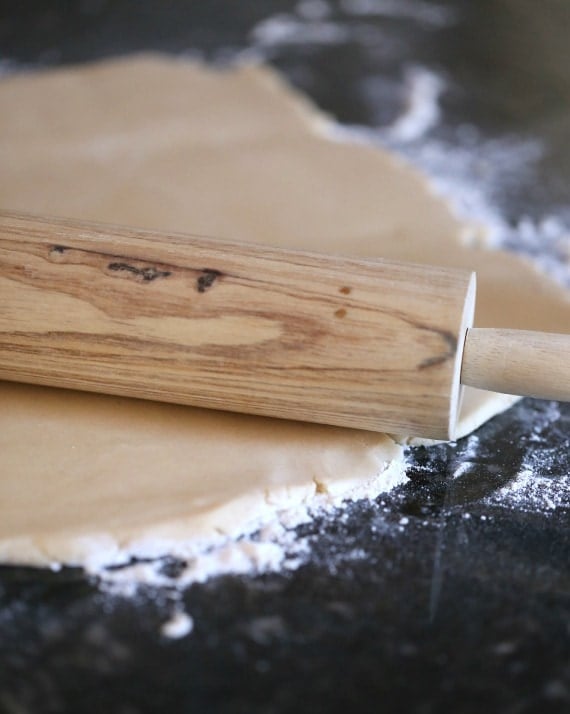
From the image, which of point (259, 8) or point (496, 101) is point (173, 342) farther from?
point (259, 8)

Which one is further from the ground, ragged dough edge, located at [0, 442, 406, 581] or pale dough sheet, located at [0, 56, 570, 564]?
pale dough sheet, located at [0, 56, 570, 564]

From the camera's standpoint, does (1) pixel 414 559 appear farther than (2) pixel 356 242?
No

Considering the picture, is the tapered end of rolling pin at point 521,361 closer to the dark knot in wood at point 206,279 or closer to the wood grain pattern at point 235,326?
the wood grain pattern at point 235,326

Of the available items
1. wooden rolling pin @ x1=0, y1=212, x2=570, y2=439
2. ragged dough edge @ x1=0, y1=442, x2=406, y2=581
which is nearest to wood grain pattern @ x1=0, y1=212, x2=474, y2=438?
wooden rolling pin @ x1=0, y1=212, x2=570, y2=439

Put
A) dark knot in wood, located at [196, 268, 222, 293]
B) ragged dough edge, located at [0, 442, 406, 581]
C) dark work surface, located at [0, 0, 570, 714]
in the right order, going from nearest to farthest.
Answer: dark work surface, located at [0, 0, 570, 714]
ragged dough edge, located at [0, 442, 406, 581]
dark knot in wood, located at [196, 268, 222, 293]

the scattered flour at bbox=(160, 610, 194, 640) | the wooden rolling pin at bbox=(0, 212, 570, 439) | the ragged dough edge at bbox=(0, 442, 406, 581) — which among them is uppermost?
the wooden rolling pin at bbox=(0, 212, 570, 439)

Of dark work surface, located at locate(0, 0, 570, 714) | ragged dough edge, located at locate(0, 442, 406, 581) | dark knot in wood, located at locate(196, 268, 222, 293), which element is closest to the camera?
dark work surface, located at locate(0, 0, 570, 714)

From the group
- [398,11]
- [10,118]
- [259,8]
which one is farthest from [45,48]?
[398,11]

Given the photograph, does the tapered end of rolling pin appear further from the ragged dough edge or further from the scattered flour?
the scattered flour

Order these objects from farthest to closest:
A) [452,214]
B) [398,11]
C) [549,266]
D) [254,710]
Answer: [398,11] → [452,214] → [549,266] → [254,710]
